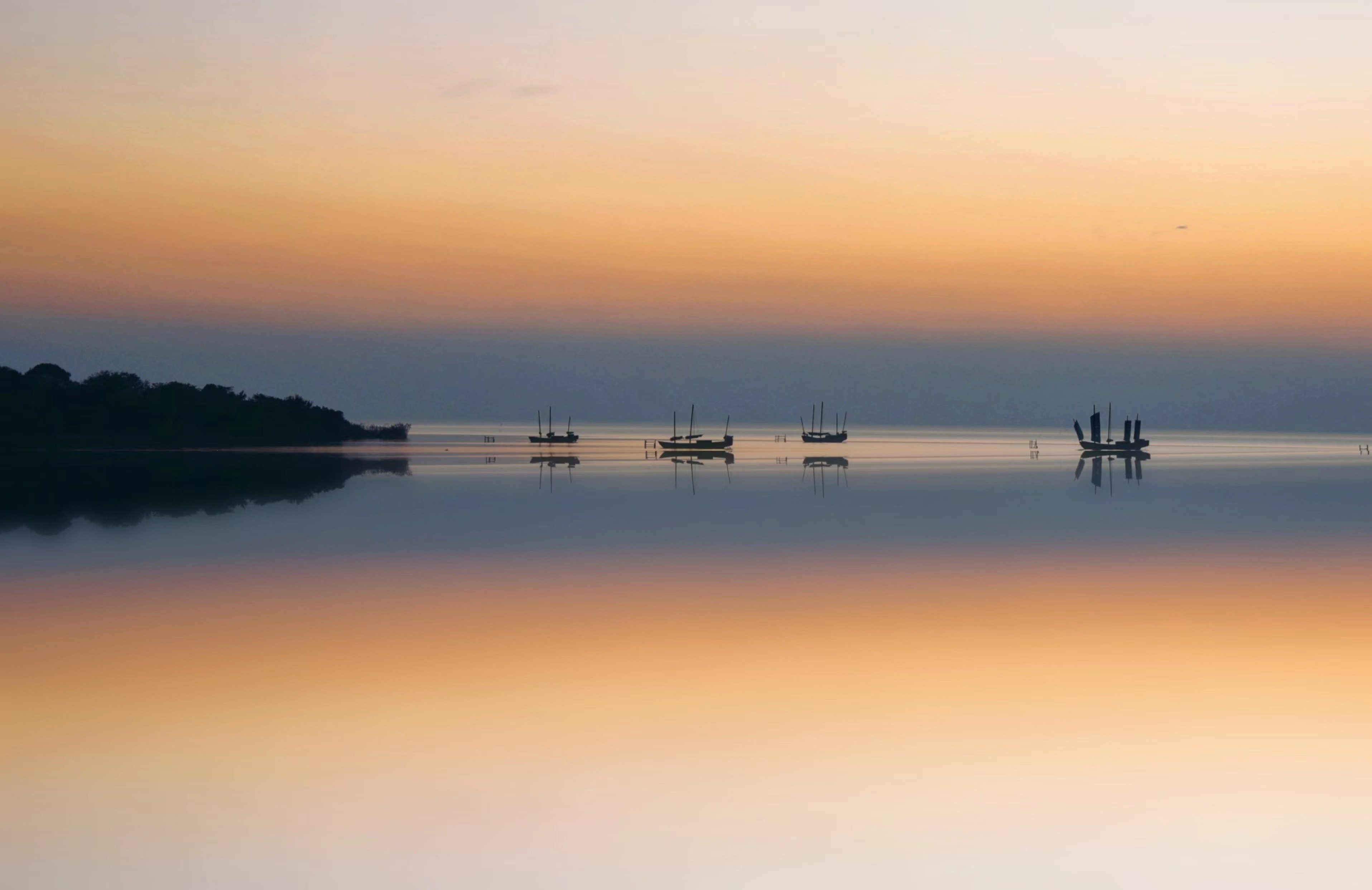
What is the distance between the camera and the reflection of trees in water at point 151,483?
106 feet

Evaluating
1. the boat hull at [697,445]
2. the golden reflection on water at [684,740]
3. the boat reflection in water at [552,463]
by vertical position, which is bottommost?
the golden reflection on water at [684,740]

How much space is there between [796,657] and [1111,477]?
1993 inches

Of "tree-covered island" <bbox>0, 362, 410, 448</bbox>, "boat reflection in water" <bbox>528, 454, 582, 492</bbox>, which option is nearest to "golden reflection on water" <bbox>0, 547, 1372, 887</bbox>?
"boat reflection in water" <bbox>528, 454, 582, 492</bbox>

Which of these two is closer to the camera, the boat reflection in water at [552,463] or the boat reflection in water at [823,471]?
the boat reflection in water at [823,471]

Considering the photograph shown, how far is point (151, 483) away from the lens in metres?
45.6

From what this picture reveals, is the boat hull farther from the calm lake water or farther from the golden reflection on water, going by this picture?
the golden reflection on water

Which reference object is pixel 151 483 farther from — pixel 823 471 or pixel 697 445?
pixel 697 445

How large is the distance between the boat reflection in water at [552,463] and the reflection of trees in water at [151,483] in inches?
267

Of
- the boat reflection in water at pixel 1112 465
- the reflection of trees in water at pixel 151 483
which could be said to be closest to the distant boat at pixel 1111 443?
the boat reflection in water at pixel 1112 465

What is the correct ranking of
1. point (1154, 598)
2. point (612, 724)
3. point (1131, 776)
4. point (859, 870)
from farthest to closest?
point (1154, 598) < point (612, 724) < point (1131, 776) < point (859, 870)

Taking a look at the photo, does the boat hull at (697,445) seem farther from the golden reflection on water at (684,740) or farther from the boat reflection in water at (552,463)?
the golden reflection on water at (684,740)

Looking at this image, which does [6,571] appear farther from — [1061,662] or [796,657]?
[1061,662]

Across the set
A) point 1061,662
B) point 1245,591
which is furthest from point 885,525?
point 1061,662

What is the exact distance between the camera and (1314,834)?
25.7ft
